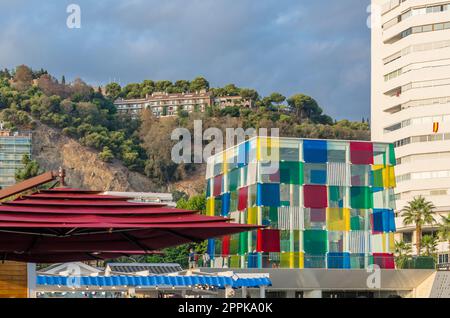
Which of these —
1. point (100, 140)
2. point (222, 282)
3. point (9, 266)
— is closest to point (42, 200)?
point (9, 266)

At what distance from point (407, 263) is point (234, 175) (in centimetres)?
1328

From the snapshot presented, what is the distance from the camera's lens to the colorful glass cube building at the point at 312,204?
60.6 metres

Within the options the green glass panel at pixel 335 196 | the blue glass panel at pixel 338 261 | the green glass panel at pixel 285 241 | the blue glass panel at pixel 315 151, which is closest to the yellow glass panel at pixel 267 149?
the blue glass panel at pixel 315 151

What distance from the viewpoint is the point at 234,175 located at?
214ft

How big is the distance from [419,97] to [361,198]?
36227 millimetres

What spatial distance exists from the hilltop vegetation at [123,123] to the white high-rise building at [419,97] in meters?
72.1

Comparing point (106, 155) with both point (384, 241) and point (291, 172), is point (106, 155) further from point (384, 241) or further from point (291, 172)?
point (384, 241)

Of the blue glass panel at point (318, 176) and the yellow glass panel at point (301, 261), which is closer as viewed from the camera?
the yellow glass panel at point (301, 261)

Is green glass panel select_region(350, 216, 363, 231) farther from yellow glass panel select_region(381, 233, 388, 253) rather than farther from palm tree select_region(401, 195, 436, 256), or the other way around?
palm tree select_region(401, 195, 436, 256)

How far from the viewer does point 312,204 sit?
203ft

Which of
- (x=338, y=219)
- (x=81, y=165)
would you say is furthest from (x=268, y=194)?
(x=81, y=165)

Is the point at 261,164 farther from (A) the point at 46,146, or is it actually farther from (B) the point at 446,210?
(A) the point at 46,146

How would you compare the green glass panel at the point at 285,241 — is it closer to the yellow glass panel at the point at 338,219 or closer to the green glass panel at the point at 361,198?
the yellow glass panel at the point at 338,219

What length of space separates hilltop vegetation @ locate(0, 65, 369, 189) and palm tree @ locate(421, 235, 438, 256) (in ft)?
276
